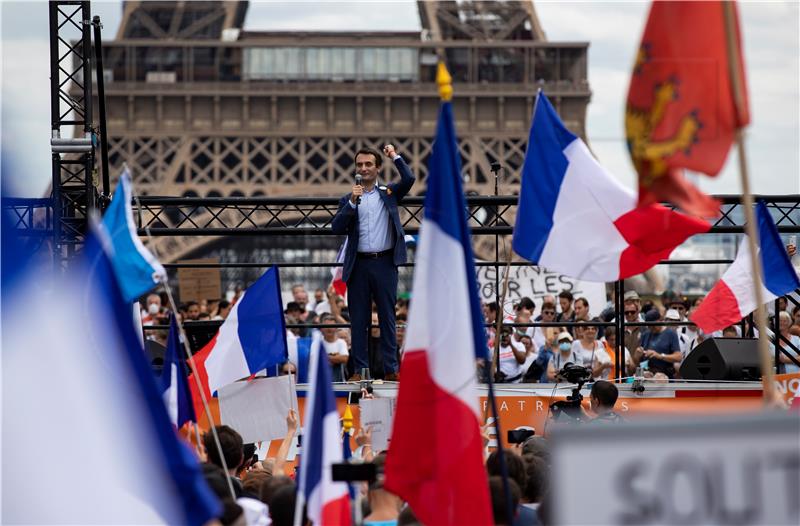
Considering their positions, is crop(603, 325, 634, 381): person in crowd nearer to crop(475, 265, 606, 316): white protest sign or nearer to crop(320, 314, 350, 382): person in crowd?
crop(320, 314, 350, 382): person in crowd

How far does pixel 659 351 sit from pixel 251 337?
5.39m

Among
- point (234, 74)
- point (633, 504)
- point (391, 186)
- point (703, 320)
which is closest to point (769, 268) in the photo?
point (703, 320)

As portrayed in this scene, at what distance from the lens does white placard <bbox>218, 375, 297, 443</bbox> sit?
835cm

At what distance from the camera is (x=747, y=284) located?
10938 millimetres

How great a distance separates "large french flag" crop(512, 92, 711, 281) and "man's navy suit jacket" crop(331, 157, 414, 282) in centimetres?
222

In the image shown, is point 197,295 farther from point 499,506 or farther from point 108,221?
point 499,506

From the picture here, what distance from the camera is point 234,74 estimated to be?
175ft

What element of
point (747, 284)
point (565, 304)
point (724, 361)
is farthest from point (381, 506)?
point (565, 304)

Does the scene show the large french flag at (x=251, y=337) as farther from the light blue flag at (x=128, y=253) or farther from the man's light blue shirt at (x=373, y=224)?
the light blue flag at (x=128, y=253)

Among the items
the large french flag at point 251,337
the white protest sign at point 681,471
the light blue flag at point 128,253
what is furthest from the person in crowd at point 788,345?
the white protest sign at point 681,471

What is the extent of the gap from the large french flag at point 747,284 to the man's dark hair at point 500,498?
16.8ft

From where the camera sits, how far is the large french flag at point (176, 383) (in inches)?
276

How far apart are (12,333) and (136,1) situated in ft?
165

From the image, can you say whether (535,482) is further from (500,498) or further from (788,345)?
(788,345)
